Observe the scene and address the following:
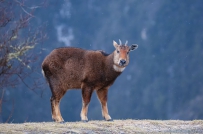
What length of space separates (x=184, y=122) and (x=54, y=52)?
12.8 feet

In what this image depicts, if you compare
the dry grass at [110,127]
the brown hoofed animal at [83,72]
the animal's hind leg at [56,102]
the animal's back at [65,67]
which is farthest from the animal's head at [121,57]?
the animal's hind leg at [56,102]

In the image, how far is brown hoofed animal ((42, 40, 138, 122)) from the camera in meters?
13.7

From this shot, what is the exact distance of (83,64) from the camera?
13914mm

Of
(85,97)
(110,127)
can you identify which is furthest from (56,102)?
(110,127)

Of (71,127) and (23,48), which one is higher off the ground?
(23,48)

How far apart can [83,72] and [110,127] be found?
6.60 ft

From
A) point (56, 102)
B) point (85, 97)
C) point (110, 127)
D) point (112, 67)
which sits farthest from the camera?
point (112, 67)

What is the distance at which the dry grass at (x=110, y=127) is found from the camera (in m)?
11.3

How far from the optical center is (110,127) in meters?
12.4

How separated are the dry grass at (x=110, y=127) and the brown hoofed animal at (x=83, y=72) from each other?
0.98 metres

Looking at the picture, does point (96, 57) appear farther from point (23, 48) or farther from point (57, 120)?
point (23, 48)

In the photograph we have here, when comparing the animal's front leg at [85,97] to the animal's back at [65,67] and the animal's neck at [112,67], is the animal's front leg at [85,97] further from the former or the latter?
the animal's neck at [112,67]

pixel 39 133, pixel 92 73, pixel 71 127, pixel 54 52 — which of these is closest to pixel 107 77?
pixel 92 73

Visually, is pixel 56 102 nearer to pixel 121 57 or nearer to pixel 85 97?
pixel 85 97
